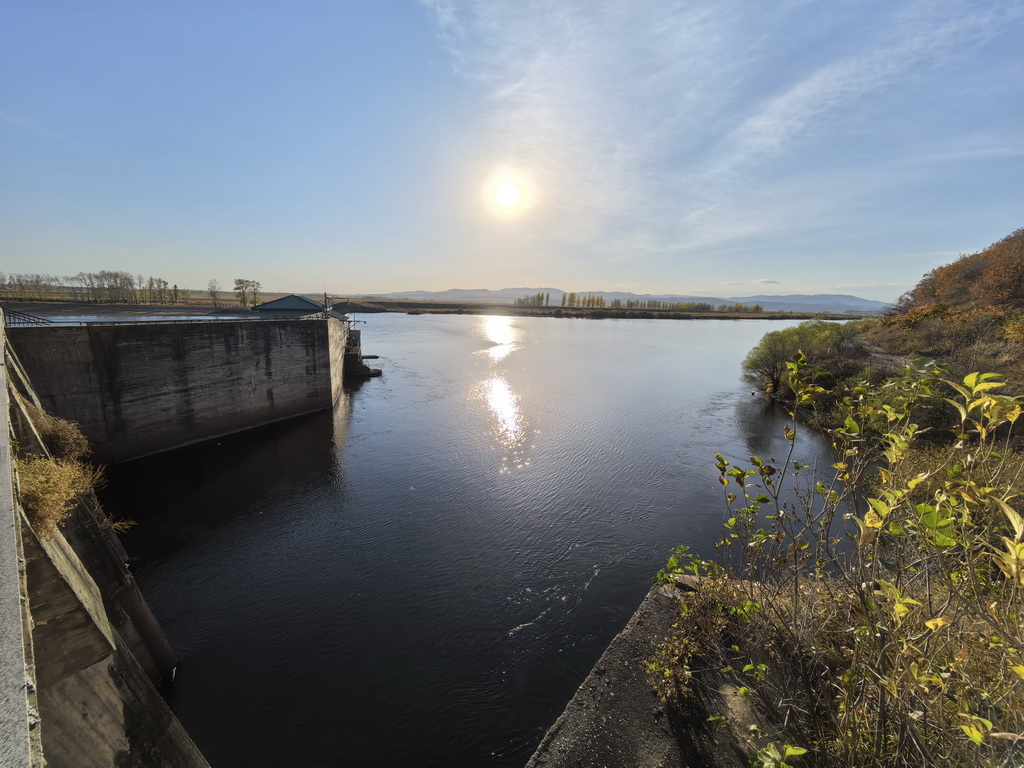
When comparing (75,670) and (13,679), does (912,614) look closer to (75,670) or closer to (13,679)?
(13,679)

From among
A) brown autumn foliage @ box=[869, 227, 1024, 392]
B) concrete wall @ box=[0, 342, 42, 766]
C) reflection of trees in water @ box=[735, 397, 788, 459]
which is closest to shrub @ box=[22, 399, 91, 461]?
concrete wall @ box=[0, 342, 42, 766]

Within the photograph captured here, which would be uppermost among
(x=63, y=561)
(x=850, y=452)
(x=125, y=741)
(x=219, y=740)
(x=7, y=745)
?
(x=850, y=452)

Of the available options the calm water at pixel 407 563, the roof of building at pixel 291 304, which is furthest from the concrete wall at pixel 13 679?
the roof of building at pixel 291 304

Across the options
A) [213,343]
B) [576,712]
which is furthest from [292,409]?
[576,712]

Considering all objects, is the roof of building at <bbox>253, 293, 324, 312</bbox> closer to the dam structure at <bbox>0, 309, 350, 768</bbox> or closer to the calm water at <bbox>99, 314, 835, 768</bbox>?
the dam structure at <bbox>0, 309, 350, 768</bbox>

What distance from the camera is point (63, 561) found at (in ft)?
17.6

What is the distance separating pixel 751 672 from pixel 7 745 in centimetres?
614

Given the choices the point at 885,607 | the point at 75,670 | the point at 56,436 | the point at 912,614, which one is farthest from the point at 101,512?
the point at 912,614

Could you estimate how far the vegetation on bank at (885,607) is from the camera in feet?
8.67

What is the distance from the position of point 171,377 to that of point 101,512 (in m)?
12.9

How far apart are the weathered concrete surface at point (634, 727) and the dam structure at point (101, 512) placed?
492 centimetres

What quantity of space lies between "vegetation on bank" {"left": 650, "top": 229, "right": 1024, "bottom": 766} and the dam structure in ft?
16.1

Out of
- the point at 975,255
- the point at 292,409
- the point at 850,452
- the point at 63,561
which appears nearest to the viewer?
the point at 850,452

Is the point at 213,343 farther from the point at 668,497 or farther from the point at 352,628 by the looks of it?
the point at 668,497
